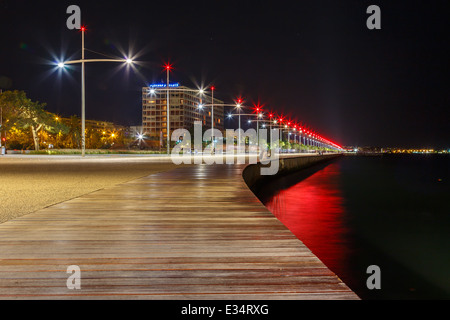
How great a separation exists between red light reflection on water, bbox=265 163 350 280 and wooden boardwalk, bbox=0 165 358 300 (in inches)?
213

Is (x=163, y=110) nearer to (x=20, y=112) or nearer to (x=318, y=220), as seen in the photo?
(x=20, y=112)

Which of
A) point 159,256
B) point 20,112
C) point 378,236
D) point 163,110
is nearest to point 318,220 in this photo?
point 378,236

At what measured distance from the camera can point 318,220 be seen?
60.7 feet

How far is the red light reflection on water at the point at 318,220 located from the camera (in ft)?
40.1

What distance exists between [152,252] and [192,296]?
140cm

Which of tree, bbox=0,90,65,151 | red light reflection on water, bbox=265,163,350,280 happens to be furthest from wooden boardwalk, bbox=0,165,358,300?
tree, bbox=0,90,65,151

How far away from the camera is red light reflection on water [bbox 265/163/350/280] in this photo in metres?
12.2

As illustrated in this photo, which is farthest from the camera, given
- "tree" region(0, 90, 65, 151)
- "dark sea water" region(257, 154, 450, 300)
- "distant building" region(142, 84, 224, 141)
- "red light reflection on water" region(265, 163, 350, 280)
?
"distant building" region(142, 84, 224, 141)

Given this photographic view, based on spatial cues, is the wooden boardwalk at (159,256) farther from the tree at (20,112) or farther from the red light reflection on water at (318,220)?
the tree at (20,112)

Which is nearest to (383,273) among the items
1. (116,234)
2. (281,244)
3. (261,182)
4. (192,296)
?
(281,244)

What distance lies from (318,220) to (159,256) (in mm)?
15050

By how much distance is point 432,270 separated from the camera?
11.2 metres

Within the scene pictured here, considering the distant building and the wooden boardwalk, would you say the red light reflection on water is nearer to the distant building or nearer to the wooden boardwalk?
the wooden boardwalk

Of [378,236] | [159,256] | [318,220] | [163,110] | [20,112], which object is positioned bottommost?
[378,236]
